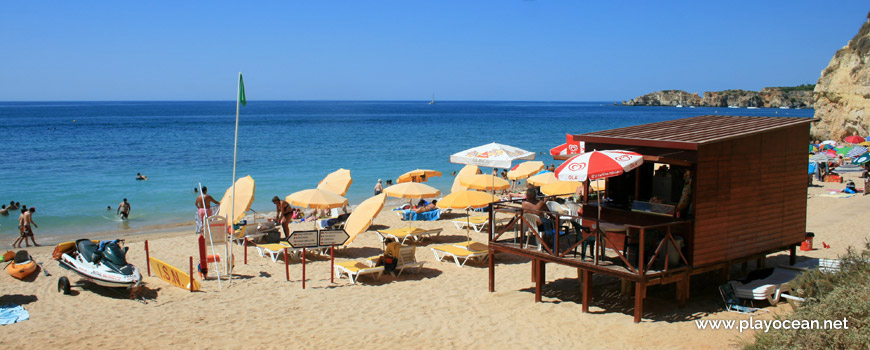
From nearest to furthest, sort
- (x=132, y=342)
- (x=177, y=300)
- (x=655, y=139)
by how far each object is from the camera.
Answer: (x=132, y=342), (x=655, y=139), (x=177, y=300)

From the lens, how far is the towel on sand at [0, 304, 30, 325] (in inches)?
364

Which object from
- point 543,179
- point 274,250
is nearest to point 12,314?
point 274,250

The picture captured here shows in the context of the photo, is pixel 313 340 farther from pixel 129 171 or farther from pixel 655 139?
pixel 129 171

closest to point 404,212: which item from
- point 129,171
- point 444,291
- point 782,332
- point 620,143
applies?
point 444,291

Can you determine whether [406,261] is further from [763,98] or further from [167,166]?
[763,98]

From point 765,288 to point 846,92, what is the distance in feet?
142

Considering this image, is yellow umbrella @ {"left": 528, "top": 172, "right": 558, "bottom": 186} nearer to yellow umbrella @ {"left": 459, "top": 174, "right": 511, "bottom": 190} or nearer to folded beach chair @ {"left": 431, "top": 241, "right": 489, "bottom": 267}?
yellow umbrella @ {"left": 459, "top": 174, "right": 511, "bottom": 190}

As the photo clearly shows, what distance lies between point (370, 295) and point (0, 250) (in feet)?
41.3

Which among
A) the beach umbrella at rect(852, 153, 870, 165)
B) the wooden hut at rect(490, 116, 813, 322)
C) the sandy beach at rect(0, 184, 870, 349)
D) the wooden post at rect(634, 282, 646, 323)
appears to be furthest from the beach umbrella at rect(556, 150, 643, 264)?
the beach umbrella at rect(852, 153, 870, 165)

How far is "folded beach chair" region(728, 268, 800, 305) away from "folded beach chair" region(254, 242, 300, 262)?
29.3 ft

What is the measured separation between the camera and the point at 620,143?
9289 mm

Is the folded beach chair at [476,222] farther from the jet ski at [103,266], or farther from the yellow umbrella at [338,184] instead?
the jet ski at [103,266]

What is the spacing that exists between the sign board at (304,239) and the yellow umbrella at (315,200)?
2.37 metres

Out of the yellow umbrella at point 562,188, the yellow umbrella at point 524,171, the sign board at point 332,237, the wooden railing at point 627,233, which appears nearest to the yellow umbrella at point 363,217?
the sign board at point 332,237
